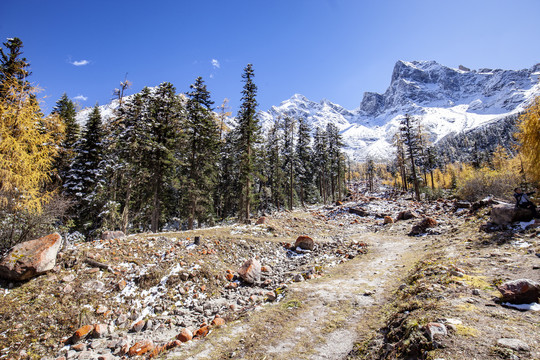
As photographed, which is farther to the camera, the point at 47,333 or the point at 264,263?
the point at 264,263

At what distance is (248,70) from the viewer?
73.9ft

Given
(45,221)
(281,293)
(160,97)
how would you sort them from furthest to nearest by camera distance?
(160,97)
(45,221)
(281,293)

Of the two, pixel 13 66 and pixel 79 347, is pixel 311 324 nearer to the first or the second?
pixel 79 347

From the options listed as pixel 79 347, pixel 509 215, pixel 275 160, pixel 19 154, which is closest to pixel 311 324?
pixel 79 347

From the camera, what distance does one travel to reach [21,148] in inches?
426

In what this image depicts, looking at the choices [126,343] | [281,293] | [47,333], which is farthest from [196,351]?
[47,333]

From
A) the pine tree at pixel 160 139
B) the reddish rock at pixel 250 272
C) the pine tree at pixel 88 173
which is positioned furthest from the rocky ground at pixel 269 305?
the pine tree at pixel 88 173

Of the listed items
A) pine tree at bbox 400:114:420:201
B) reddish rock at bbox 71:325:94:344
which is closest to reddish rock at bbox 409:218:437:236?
reddish rock at bbox 71:325:94:344

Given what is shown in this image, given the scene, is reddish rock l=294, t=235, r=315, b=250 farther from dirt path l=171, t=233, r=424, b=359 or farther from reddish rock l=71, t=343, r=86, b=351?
reddish rock l=71, t=343, r=86, b=351

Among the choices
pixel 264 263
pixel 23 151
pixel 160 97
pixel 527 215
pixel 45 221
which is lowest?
pixel 264 263

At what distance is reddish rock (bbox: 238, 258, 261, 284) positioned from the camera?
9734 millimetres

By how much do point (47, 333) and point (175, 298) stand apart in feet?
11.2

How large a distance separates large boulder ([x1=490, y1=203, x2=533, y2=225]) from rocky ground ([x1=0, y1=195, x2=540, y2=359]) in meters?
1.12

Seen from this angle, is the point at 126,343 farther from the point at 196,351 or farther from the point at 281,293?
the point at 281,293
